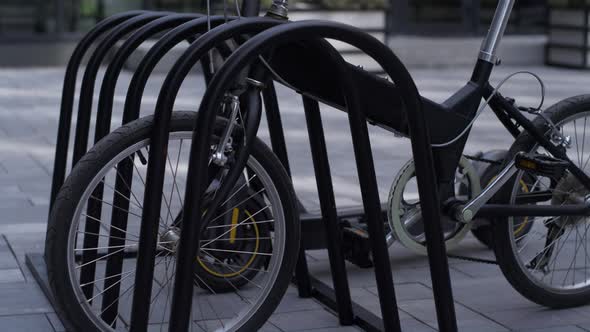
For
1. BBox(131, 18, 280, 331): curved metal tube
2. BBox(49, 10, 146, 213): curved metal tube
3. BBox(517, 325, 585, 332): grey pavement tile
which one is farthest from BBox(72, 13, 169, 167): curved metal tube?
BBox(517, 325, 585, 332): grey pavement tile

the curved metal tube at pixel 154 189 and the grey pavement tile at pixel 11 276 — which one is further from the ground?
the curved metal tube at pixel 154 189

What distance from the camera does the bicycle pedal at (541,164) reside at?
3.75 m

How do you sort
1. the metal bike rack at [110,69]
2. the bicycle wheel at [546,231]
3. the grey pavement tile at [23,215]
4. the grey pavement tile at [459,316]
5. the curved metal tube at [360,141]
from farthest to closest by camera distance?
the grey pavement tile at [23,215]
the bicycle wheel at [546,231]
the grey pavement tile at [459,316]
the metal bike rack at [110,69]
the curved metal tube at [360,141]

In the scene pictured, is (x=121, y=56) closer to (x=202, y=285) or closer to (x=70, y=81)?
(x=70, y=81)

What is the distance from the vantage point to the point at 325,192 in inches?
144

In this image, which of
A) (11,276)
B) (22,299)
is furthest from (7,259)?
(22,299)

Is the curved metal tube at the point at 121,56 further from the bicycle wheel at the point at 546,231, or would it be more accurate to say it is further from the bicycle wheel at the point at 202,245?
the bicycle wheel at the point at 546,231

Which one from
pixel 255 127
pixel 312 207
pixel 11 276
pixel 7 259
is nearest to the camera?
pixel 255 127

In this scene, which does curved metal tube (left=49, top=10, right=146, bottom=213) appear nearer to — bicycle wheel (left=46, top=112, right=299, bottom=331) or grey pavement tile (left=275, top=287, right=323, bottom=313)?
bicycle wheel (left=46, top=112, right=299, bottom=331)

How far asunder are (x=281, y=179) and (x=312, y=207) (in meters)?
2.52

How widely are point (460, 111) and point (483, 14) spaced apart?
1318cm

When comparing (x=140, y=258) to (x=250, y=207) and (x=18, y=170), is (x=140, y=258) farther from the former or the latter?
(x=18, y=170)

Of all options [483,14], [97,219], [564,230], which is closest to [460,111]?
[564,230]

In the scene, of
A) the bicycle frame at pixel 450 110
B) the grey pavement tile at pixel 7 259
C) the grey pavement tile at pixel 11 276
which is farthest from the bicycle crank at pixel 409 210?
the grey pavement tile at pixel 7 259
